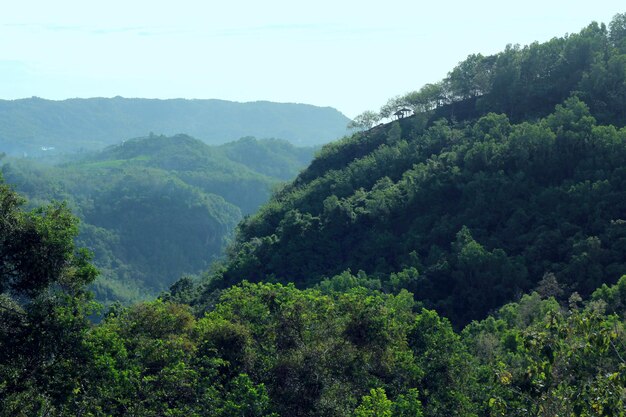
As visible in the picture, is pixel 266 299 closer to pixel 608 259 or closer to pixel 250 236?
pixel 608 259

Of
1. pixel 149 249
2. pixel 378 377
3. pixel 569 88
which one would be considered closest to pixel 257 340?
pixel 378 377

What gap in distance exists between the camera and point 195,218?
169 meters

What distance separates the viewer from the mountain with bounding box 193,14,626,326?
141 ft

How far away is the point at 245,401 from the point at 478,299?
27.2 meters

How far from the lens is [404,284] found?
45.2 m

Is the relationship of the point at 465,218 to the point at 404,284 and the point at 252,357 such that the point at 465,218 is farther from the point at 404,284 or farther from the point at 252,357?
the point at 252,357

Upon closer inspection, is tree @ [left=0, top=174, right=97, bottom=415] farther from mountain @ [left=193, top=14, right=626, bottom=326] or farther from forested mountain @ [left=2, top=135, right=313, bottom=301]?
forested mountain @ [left=2, top=135, right=313, bottom=301]

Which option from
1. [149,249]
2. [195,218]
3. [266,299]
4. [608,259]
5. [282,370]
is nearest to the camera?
[282,370]

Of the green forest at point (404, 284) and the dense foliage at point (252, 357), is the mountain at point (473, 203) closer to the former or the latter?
the green forest at point (404, 284)

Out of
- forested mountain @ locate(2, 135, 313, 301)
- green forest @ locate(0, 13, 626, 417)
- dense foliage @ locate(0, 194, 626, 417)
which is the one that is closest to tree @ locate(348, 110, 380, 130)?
green forest @ locate(0, 13, 626, 417)

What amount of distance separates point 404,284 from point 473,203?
915 centimetres

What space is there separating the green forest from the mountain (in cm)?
14

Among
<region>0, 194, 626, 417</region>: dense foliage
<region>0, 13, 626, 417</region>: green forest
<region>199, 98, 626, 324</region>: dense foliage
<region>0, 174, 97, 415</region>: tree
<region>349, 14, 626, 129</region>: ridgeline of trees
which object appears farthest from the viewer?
<region>349, 14, 626, 129</region>: ridgeline of trees

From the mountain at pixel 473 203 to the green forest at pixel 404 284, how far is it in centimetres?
14
